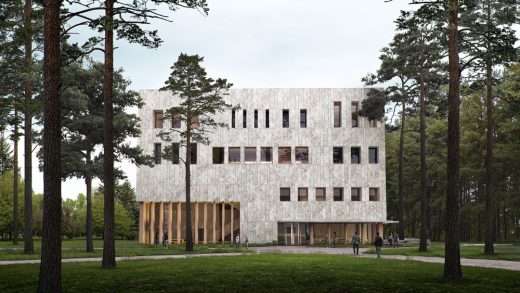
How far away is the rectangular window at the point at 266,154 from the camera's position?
46875 mm

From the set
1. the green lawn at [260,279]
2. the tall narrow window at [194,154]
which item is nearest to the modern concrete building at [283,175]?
the tall narrow window at [194,154]

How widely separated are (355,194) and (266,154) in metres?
8.31

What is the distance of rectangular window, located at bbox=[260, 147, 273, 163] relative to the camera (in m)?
46.9

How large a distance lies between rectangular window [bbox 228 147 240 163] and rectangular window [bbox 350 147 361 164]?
9.74 meters

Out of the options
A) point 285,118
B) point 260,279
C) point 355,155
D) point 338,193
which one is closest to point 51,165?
point 260,279

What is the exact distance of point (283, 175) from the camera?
46.6 metres

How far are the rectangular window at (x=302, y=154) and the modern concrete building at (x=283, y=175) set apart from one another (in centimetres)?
9

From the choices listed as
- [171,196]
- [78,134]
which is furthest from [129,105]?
[171,196]

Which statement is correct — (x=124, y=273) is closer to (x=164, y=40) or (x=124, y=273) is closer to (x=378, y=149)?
(x=164, y=40)

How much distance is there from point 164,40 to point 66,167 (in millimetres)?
15396

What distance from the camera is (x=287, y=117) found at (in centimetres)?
4722

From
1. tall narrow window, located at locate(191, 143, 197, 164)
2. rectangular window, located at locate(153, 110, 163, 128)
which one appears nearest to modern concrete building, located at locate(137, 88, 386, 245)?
tall narrow window, located at locate(191, 143, 197, 164)

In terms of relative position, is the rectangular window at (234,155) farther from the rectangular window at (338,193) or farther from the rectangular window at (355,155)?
the rectangular window at (355,155)

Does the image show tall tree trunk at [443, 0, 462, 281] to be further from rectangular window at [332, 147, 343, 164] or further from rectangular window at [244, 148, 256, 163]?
rectangular window at [244, 148, 256, 163]
